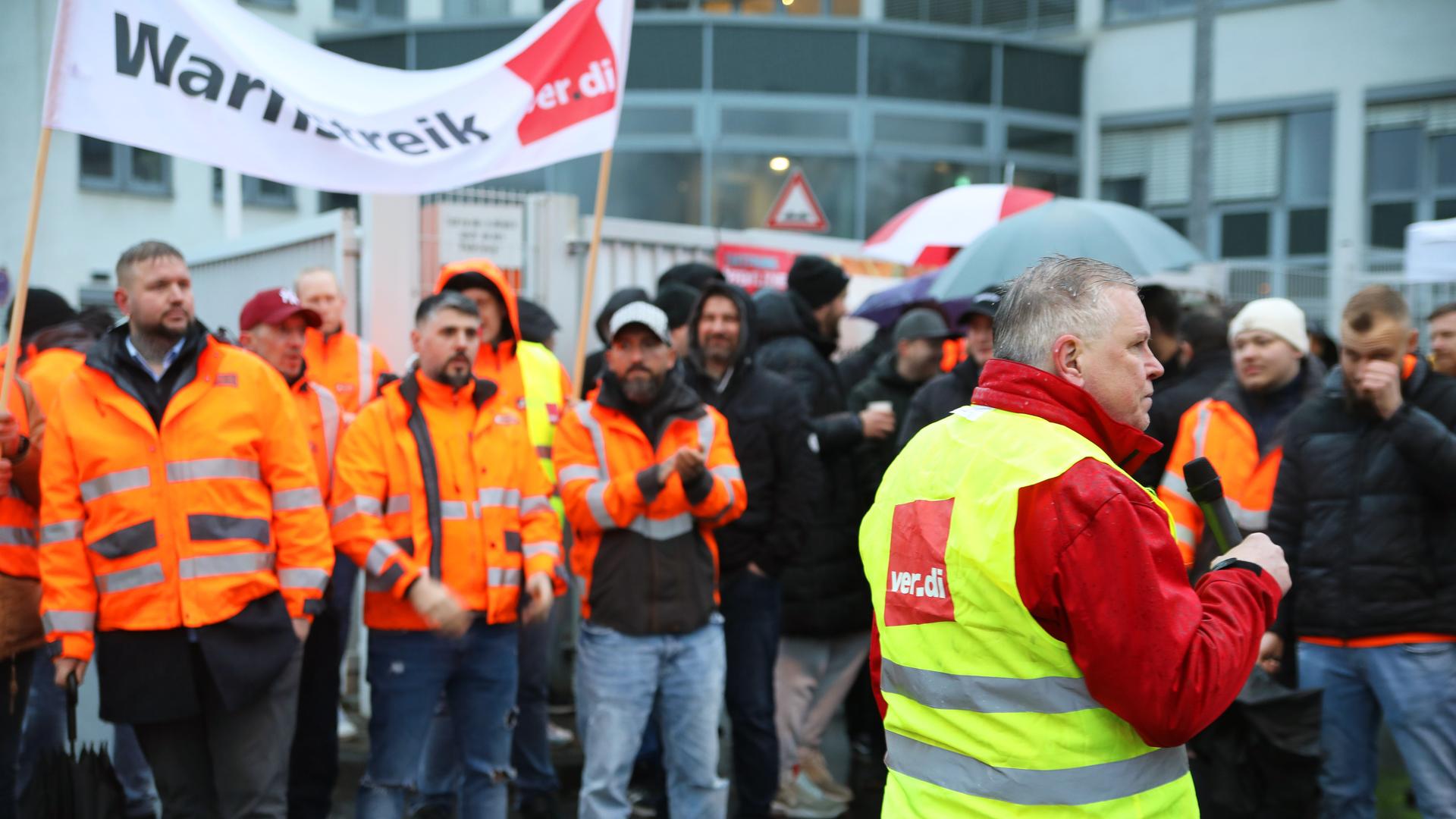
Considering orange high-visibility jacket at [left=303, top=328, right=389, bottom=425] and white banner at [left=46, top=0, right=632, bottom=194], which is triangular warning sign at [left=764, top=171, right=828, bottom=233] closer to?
orange high-visibility jacket at [left=303, top=328, right=389, bottom=425]

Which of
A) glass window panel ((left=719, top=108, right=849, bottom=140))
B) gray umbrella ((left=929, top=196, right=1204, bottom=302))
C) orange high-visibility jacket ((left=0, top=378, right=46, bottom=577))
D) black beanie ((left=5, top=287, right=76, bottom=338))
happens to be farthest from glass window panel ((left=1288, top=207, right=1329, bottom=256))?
orange high-visibility jacket ((left=0, top=378, right=46, bottom=577))

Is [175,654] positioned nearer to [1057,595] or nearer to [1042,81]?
[1057,595]

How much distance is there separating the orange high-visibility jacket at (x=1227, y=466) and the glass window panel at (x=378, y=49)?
16750 mm

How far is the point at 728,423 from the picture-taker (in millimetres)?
5918

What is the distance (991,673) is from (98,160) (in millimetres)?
22793

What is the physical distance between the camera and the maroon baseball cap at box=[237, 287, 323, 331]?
5691 mm

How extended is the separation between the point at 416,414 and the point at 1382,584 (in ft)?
11.7

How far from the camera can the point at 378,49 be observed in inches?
798

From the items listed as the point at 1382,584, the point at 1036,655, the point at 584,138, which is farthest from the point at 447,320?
the point at 1382,584

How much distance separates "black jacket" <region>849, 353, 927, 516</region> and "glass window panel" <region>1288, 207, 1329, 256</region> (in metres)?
15.1

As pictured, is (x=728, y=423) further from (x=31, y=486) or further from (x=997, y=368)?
(x=997, y=368)

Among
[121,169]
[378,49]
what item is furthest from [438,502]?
[121,169]

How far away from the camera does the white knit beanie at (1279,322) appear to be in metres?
5.42

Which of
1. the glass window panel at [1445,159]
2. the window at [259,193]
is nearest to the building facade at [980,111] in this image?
the glass window panel at [1445,159]
